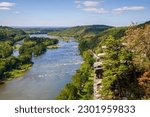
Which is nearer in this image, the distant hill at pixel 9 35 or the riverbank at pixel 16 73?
the riverbank at pixel 16 73

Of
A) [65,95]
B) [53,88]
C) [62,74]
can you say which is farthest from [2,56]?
[65,95]

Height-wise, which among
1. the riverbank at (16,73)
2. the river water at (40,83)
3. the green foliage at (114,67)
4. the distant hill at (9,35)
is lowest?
the riverbank at (16,73)

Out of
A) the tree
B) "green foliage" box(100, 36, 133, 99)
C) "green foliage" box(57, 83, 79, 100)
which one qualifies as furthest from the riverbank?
"green foliage" box(100, 36, 133, 99)

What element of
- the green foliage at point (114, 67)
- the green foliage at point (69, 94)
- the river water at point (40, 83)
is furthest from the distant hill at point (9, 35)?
the green foliage at point (114, 67)

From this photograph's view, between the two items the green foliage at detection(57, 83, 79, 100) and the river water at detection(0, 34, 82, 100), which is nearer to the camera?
the green foliage at detection(57, 83, 79, 100)

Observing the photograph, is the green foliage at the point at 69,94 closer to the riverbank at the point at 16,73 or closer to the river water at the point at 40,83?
the river water at the point at 40,83

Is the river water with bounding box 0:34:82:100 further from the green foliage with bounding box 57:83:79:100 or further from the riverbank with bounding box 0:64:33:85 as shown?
the green foliage with bounding box 57:83:79:100

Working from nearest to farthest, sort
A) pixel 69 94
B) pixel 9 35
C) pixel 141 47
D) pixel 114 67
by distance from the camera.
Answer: pixel 114 67 → pixel 141 47 → pixel 69 94 → pixel 9 35

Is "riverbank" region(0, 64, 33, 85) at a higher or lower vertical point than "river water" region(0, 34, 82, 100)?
lower

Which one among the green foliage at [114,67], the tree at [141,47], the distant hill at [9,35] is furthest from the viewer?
the distant hill at [9,35]

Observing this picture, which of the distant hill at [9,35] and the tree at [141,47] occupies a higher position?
the tree at [141,47]

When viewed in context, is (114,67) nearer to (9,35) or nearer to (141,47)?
(141,47)

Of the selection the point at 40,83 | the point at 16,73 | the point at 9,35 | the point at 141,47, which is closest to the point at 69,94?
the point at 141,47
